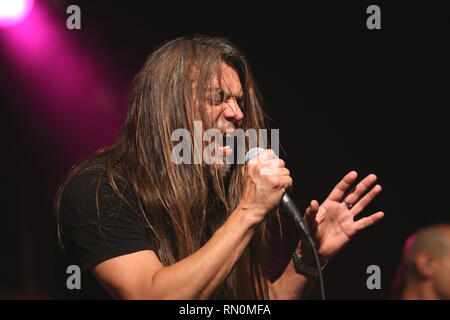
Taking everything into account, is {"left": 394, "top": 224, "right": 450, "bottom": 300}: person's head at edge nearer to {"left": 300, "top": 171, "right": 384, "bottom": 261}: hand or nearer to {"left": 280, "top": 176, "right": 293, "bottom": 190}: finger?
{"left": 300, "top": 171, "right": 384, "bottom": 261}: hand

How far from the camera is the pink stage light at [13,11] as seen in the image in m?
2.58

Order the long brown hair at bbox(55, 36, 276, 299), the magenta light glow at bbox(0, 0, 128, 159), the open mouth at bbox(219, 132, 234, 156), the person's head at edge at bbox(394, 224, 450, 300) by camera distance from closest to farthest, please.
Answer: the long brown hair at bbox(55, 36, 276, 299), the open mouth at bbox(219, 132, 234, 156), the person's head at edge at bbox(394, 224, 450, 300), the magenta light glow at bbox(0, 0, 128, 159)

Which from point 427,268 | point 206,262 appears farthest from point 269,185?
point 427,268

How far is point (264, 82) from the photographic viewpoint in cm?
251

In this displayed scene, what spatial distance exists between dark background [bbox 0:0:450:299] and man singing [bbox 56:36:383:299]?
747mm

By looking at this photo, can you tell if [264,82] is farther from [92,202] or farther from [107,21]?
[92,202]

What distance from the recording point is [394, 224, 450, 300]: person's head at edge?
166 cm

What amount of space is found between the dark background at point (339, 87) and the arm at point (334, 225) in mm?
803

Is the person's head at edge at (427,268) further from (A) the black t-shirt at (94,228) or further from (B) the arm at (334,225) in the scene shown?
(A) the black t-shirt at (94,228)

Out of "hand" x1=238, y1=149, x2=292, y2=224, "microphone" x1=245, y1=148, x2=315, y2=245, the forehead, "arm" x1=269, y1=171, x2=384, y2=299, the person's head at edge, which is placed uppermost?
the forehead

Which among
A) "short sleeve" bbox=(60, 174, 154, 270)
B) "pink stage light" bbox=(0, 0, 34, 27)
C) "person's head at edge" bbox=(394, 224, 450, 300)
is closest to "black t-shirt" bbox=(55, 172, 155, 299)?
"short sleeve" bbox=(60, 174, 154, 270)

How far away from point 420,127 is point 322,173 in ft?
1.96

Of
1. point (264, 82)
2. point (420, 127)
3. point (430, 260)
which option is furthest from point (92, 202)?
point (420, 127)

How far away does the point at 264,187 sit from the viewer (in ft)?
4.02
